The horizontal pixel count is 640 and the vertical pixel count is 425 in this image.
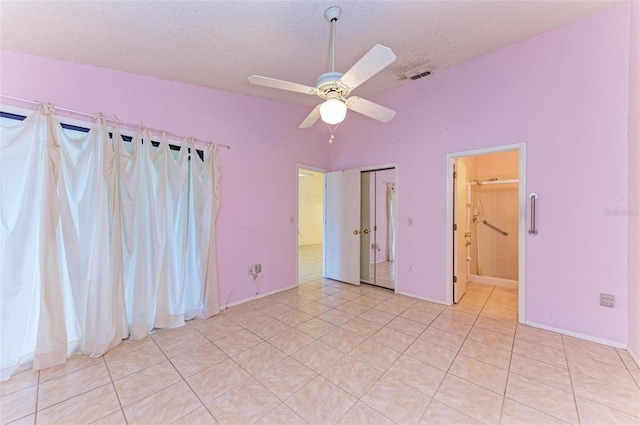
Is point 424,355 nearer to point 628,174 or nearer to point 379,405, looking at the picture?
point 379,405

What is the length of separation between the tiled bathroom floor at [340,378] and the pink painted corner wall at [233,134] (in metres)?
1.07

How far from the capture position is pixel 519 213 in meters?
2.84

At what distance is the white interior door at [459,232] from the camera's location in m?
3.36

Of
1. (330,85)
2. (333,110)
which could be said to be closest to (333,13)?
(330,85)

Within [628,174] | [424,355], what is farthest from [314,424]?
[628,174]

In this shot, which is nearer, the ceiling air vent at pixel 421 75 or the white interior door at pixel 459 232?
the ceiling air vent at pixel 421 75

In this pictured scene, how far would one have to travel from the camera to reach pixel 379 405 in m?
Result: 1.63

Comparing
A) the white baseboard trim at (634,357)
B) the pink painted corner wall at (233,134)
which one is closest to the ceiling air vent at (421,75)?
the pink painted corner wall at (233,134)

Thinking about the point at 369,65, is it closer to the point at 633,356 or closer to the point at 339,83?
the point at 339,83

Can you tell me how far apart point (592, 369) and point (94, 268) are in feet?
13.8

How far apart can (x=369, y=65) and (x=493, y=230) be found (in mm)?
4238

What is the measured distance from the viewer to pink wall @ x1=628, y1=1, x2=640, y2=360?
6.79 ft

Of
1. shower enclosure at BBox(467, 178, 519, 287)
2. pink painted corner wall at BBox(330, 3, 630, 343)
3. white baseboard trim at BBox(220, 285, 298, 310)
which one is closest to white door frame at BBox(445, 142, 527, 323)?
pink painted corner wall at BBox(330, 3, 630, 343)

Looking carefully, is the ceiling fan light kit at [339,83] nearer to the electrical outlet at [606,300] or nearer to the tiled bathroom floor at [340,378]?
the tiled bathroom floor at [340,378]
